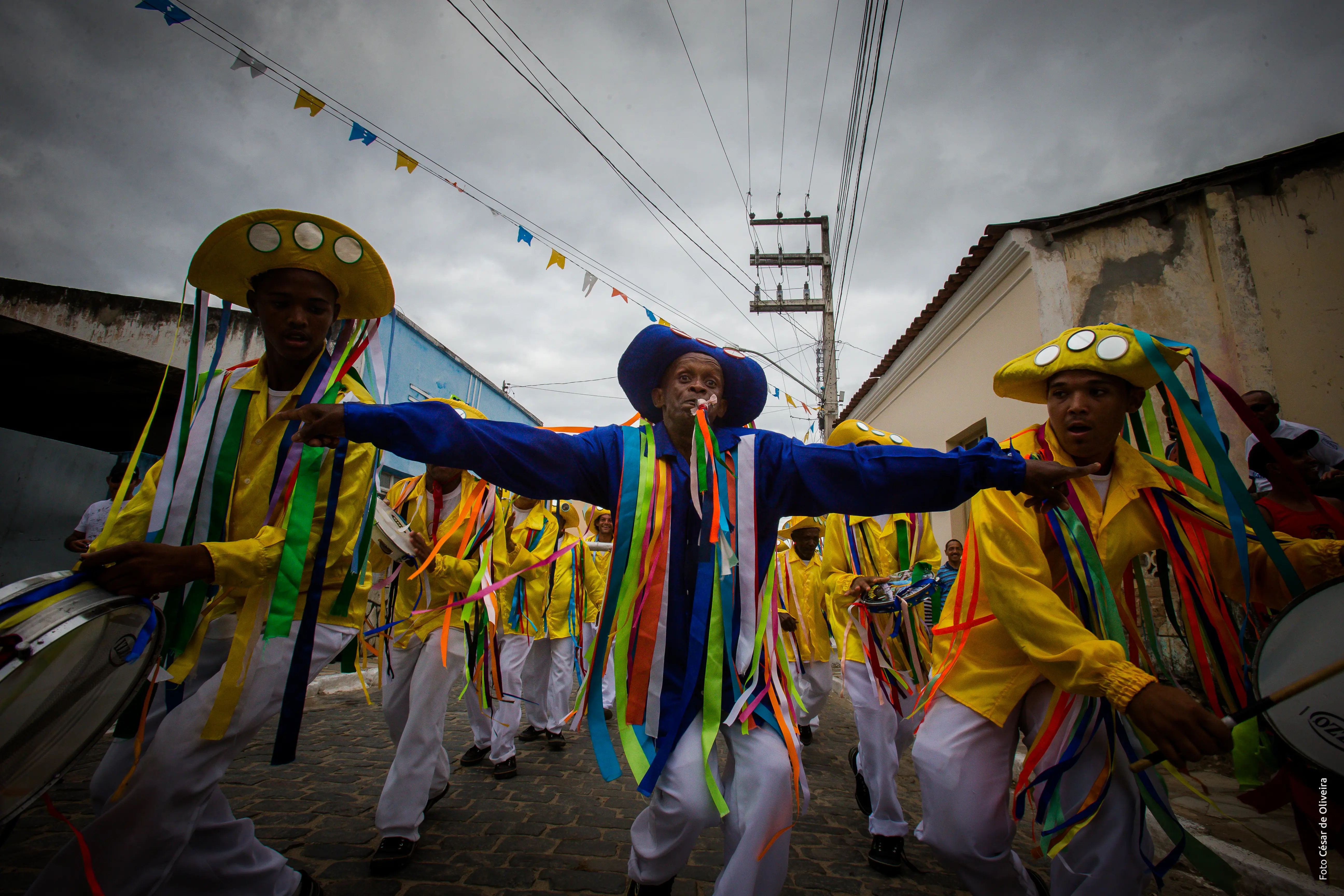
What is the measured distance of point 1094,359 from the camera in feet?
7.32

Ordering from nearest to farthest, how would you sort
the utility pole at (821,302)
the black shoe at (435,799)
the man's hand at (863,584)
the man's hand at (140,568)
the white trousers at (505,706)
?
the man's hand at (140,568) < the black shoe at (435,799) < the man's hand at (863,584) < the white trousers at (505,706) < the utility pole at (821,302)

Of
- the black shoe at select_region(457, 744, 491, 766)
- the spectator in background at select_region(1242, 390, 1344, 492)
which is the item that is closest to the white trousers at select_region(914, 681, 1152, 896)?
the spectator in background at select_region(1242, 390, 1344, 492)

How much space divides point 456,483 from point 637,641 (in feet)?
8.27

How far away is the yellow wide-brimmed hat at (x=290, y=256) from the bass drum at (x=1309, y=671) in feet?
10.0

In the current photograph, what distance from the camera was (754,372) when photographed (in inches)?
98.4

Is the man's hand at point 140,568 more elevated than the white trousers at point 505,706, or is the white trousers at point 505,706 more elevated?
the man's hand at point 140,568

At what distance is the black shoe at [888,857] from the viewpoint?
3025 millimetres

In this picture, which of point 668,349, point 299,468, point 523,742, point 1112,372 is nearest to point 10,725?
point 299,468

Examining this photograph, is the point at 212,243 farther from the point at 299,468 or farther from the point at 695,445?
the point at 695,445

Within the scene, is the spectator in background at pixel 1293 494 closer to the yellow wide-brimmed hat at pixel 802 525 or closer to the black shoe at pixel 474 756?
the yellow wide-brimmed hat at pixel 802 525

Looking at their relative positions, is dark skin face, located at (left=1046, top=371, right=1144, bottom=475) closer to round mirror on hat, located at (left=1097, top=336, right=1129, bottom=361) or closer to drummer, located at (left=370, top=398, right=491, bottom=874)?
round mirror on hat, located at (left=1097, top=336, right=1129, bottom=361)

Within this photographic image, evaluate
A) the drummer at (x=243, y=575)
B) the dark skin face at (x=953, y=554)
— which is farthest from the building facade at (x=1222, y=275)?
the drummer at (x=243, y=575)

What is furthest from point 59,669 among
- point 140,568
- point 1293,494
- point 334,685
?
point 334,685

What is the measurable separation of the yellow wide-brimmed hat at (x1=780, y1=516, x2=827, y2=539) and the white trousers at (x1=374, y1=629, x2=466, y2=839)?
→ 3.07 m
